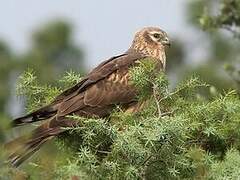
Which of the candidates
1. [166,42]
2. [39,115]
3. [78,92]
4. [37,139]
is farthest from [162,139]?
[166,42]

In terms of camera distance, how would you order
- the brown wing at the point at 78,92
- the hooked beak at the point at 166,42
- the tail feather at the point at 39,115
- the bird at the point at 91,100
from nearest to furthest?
the tail feather at the point at 39,115
the bird at the point at 91,100
the brown wing at the point at 78,92
the hooked beak at the point at 166,42

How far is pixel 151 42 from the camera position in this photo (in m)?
10.0

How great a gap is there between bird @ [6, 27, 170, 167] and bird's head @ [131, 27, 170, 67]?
450mm

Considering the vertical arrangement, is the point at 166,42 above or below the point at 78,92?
below

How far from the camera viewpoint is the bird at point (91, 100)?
7855mm

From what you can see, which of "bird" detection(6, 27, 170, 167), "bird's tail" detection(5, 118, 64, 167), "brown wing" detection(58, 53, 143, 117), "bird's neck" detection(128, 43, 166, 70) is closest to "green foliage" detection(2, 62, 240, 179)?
"bird's tail" detection(5, 118, 64, 167)

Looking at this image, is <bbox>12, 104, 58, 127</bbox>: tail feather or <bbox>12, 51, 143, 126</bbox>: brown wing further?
<bbox>12, 51, 143, 126</bbox>: brown wing

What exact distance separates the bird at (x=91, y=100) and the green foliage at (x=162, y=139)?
2.28 ft

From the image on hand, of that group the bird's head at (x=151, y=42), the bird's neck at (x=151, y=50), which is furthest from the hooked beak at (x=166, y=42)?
the bird's neck at (x=151, y=50)

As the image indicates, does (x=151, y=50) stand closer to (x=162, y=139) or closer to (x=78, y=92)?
(x=78, y=92)

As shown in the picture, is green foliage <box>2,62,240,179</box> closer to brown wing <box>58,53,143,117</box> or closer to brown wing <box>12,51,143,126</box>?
brown wing <box>12,51,143,126</box>

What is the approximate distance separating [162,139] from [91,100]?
8.62 ft

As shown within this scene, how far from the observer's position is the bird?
309 inches

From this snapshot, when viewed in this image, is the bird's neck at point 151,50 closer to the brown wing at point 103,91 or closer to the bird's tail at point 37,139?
the brown wing at point 103,91
